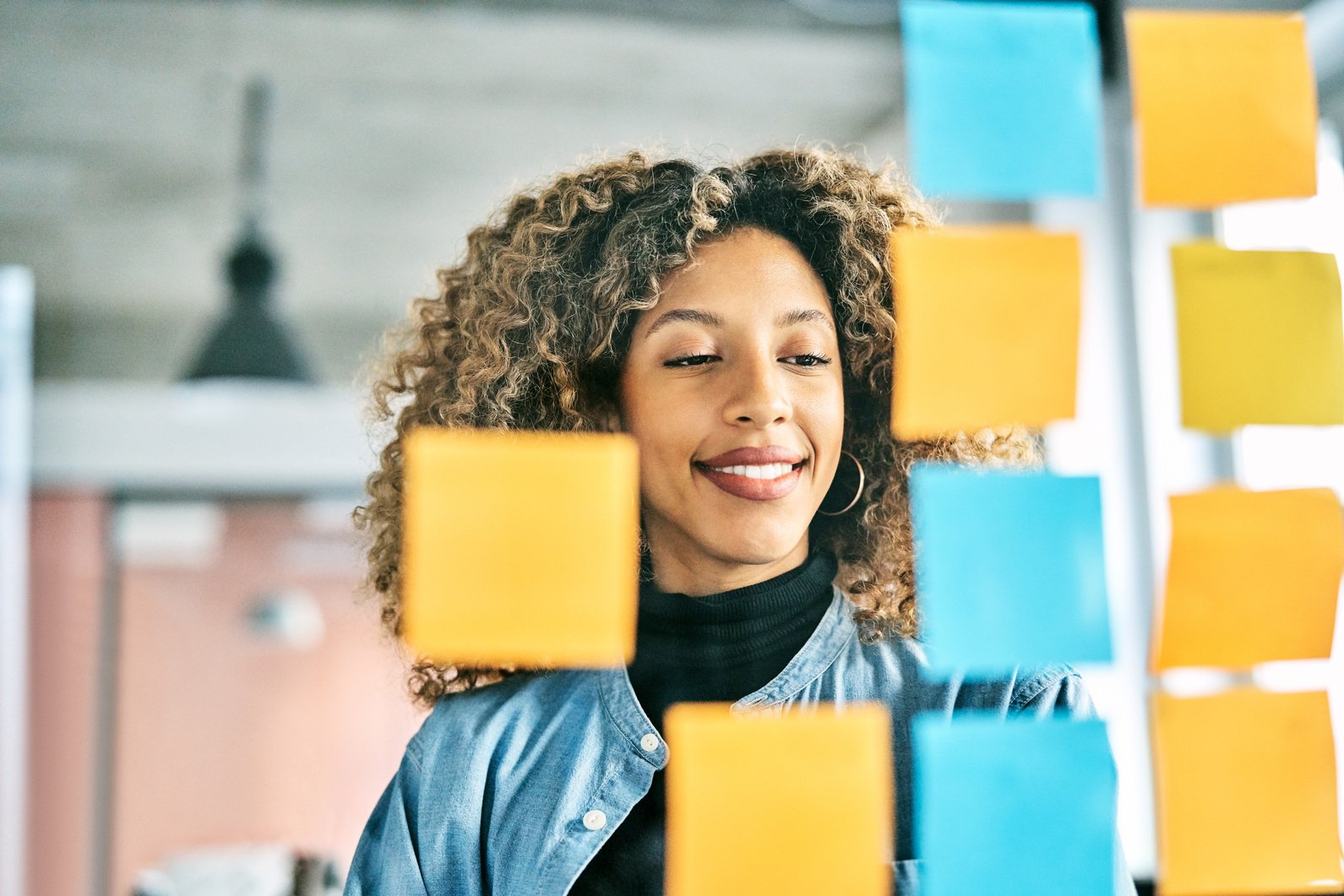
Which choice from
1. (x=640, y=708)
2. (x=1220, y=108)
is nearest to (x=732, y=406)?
(x=640, y=708)

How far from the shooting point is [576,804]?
1.41ft

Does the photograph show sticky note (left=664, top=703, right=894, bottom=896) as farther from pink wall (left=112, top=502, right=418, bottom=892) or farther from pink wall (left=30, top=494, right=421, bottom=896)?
pink wall (left=112, top=502, right=418, bottom=892)

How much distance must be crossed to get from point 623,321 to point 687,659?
13 cm

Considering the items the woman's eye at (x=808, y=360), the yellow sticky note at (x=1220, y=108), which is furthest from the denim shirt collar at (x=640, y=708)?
the yellow sticky note at (x=1220, y=108)

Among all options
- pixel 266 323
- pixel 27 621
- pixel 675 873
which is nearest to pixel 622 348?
pixel 675 873

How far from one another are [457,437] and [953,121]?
0.72 feet

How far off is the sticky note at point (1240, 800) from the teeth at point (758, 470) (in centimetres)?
17

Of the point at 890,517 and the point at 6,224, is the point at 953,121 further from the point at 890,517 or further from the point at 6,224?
the point at 6,224

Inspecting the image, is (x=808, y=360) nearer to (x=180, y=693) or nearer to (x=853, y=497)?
(x=853, y=497)

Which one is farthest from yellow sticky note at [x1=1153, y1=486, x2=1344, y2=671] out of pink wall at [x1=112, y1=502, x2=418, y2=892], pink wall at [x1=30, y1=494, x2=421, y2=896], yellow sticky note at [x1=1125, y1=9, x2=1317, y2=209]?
pink wall at [x1=112, y1=502, x2=418, y2=892]

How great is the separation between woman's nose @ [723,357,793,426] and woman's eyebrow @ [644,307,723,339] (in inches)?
0.8

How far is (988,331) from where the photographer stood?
436 mm

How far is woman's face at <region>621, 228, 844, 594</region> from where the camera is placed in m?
0.43

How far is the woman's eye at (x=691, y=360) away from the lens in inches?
17.1
